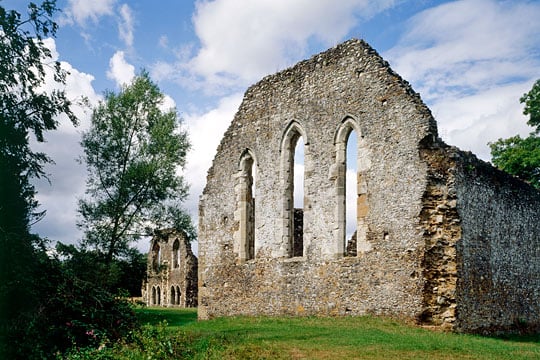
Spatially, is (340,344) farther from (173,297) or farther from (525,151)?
(173,297)

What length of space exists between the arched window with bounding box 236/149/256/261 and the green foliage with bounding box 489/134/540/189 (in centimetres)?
1272

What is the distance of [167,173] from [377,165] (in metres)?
12.5

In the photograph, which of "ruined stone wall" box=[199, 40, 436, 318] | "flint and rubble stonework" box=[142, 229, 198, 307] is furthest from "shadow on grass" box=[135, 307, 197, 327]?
"flint and rubble stonework" box=[142, 229, 198, 307]

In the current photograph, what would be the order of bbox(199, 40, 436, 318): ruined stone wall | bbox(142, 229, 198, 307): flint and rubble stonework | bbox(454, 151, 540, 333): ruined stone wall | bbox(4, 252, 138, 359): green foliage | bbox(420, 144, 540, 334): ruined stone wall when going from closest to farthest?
bbox(4, 252, 138, 359): green foliage < bbox(420, 144, 540, 334): ruined stone wall < bbox(454, 151, 540, 333): ruined stone wall < bbox(199, 40, 436, 318): ruined stone wall < bbox(142, 229, 198, 307): flint and rubble stonework

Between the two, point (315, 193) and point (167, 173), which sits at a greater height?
point (167, 173)

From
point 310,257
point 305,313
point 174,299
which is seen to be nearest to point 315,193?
point 310,257

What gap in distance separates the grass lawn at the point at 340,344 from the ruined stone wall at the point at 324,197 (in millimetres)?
1631

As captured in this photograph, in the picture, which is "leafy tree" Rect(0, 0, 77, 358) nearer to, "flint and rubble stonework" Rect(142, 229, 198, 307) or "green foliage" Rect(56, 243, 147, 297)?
"green foliage" Rect(56, 243, 147, 297)

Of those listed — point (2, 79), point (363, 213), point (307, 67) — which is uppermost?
point (307, 67)

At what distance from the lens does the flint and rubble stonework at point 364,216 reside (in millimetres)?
14023

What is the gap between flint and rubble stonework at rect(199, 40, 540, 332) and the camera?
14.0m

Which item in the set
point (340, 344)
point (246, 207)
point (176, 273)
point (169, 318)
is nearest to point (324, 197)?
point (246, 207)

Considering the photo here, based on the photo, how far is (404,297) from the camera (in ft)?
46.1

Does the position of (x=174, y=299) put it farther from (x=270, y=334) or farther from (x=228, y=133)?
(x=270, y=334)
